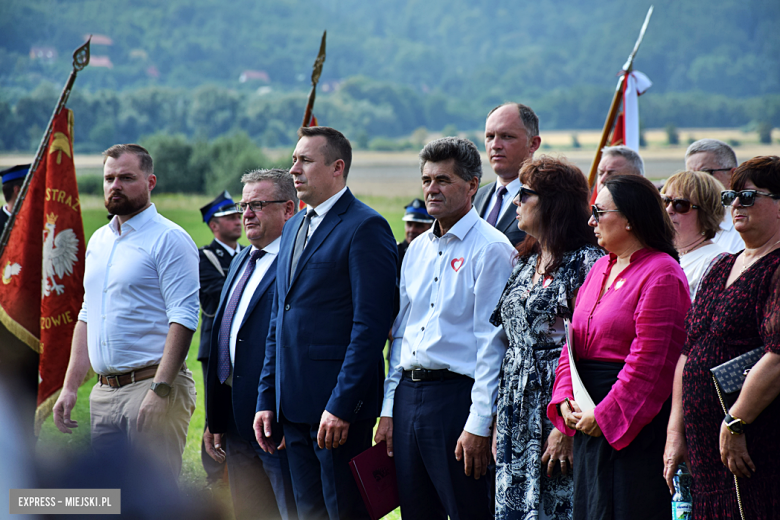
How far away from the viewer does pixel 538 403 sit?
293 centimetres

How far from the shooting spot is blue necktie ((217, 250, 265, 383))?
399cm

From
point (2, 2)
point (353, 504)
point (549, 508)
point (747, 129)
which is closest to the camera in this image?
point (549, 508)

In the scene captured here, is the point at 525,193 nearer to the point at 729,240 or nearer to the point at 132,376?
the point at 729,240

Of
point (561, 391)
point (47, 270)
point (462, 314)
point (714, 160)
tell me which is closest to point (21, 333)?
point (47, 270)

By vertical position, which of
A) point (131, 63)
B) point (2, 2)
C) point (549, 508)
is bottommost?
point (549, 508)

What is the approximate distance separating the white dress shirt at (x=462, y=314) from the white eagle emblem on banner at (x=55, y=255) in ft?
9.40

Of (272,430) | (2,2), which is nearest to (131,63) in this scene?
(2,2)

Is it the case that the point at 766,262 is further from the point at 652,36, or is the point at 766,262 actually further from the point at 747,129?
the point at 652,36

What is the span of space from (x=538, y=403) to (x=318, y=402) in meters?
1.03

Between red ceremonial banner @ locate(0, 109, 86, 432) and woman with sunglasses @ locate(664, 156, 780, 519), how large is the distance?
4.09 m

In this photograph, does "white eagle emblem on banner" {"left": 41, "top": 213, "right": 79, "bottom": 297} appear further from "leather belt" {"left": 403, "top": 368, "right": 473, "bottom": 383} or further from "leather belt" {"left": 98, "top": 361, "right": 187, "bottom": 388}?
"leather belt" {"left": 403, "top": 368, "right": 473, "bottom": 383}

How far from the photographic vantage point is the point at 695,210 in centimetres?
363

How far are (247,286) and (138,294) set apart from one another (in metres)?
0.67

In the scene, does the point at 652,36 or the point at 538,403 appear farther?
the point at 652,36
